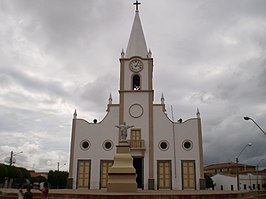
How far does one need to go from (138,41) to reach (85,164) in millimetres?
14181

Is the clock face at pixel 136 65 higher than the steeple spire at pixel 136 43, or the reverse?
the steeple spire at pixel 136 43

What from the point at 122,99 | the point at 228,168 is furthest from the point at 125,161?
the point at 228,168

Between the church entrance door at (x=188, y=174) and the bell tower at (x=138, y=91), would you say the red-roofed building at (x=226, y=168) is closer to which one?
the church entrance door at (x=188, y=174)

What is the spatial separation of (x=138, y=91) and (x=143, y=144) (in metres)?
5.50

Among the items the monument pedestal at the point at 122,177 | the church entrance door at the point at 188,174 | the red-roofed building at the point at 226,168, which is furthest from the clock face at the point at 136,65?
the red-roofed building at the point at 226,168

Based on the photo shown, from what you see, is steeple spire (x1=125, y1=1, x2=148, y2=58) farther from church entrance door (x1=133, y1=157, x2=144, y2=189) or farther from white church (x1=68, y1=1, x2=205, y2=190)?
church entrance door (x1=133, y1=157, x2=144, y2=189)

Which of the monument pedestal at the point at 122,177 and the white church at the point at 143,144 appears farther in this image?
the white church at the point at 143,144

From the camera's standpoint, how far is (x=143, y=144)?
2961 cm

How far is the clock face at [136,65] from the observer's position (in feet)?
107

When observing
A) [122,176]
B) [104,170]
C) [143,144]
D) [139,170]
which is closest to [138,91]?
[143,144]

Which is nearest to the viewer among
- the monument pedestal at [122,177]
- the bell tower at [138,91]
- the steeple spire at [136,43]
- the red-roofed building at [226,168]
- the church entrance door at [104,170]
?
the monument pedestal at [122,177]

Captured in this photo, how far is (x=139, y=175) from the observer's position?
2944 cm

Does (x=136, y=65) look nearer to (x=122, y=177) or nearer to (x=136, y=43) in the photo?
(x=136, y=43)

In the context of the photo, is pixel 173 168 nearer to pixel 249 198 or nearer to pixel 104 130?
pixel 104 130
